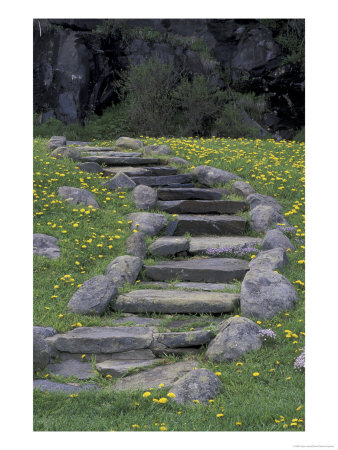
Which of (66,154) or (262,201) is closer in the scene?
(262,201)

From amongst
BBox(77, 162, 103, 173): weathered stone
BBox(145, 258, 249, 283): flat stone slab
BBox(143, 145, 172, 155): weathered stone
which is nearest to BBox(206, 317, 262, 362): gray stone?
BBox(145, 258, 249, 283): flat stone slab

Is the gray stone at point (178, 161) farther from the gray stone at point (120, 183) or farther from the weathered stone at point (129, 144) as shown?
the gray stone at point (120, 183)

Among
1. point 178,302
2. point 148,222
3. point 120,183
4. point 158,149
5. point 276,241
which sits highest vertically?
point 158,149

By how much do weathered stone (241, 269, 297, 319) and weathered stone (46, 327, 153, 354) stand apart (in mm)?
1090

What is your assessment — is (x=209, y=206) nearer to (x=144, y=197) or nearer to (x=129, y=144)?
(x=144, y=197)

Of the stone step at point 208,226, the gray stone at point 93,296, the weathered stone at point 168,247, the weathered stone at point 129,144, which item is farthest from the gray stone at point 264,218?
the weathered stone at point 129,144

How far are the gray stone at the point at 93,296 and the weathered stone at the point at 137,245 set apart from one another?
→ 121cm

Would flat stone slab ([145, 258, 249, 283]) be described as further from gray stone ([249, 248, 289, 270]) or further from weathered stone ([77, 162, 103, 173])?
weathered stone ([77, 162, 103, 173])

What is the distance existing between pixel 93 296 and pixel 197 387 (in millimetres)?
1932

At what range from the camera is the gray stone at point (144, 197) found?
27.3ft

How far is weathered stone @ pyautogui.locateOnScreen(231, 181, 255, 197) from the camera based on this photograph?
8883 mm

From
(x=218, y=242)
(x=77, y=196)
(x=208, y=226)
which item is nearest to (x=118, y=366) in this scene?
(x=218, y=242)

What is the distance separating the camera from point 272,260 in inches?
232

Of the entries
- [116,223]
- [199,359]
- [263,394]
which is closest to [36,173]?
[116,223]
